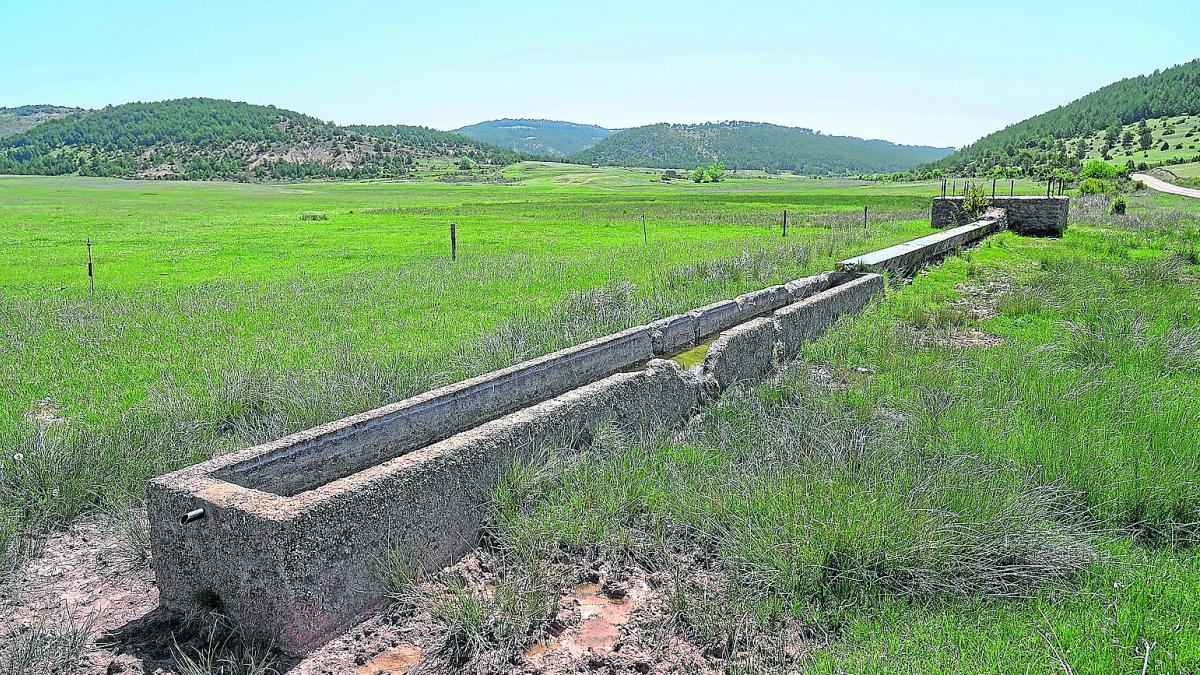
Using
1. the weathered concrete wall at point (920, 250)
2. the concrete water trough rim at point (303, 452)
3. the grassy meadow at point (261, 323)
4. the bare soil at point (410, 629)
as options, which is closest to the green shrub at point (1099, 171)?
the grassy meadow at point (261, 323)

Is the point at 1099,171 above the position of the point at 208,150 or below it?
below

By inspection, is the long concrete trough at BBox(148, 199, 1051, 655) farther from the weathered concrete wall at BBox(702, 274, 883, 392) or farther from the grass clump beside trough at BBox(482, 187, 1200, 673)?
the weathered concrete wall at BBox(702, 274, 883, 392)

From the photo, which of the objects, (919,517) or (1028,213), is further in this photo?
(1028,213)

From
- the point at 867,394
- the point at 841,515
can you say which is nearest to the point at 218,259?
the point at 867,394

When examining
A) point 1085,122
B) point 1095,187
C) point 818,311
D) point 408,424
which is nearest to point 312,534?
point 408,424

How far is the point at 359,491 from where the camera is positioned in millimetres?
3322

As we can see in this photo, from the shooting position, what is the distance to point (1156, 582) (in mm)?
3457

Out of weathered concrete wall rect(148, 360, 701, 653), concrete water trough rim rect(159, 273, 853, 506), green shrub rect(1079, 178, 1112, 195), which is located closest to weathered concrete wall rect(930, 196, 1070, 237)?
concrete water trough rim rect(159, 273, 853, 506)

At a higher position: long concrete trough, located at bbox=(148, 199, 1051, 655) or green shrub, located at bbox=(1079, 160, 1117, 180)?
green shrub, located at bbox=(1079, 160, 1117, 180)

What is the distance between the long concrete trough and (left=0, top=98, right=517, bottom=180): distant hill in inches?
5480

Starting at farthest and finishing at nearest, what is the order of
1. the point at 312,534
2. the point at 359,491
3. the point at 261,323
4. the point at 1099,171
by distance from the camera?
the point at 1099,171
the point at 261,323
the point at 359,491
the point at 312,534

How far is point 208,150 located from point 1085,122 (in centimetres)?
16612

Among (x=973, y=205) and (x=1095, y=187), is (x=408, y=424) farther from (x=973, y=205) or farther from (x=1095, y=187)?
(x=1095, y=187)

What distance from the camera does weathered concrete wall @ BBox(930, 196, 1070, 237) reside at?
1931 cm
